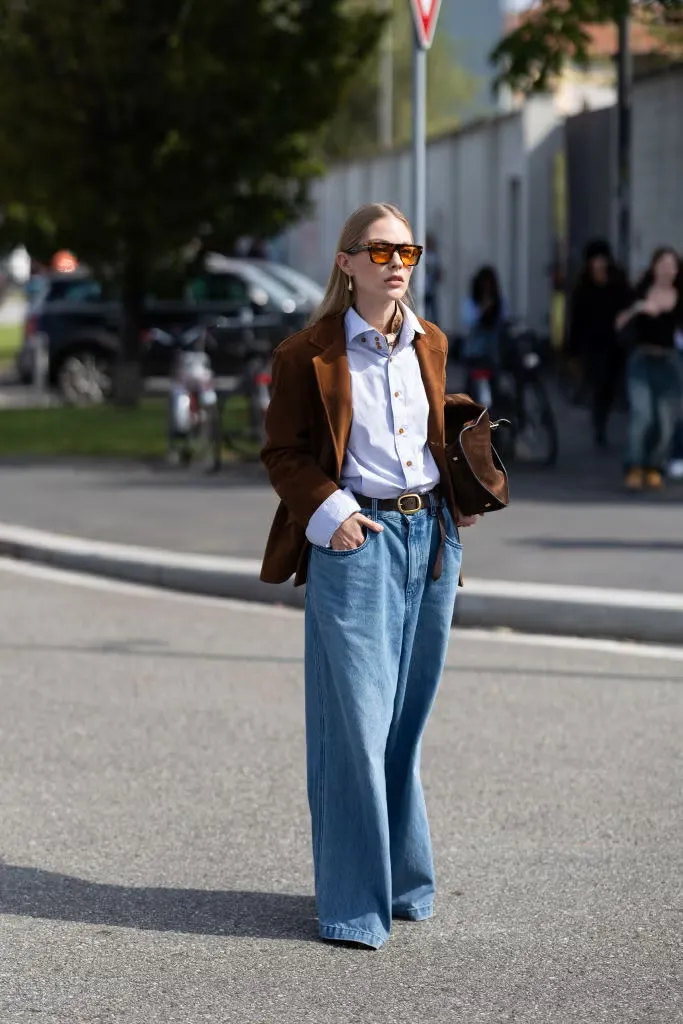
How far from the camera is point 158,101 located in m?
20.5

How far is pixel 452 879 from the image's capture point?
5.76 meters

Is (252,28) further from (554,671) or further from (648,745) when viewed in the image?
(648,745)

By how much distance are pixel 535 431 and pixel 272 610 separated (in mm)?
6267

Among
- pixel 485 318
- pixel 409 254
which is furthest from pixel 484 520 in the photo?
pixel 409 254

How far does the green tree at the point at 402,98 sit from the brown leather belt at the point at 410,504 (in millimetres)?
63930

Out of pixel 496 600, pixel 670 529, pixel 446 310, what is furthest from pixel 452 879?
pixel 446 310

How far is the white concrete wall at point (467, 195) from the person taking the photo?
29.2 metres

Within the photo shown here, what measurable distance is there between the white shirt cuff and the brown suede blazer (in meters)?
0.02

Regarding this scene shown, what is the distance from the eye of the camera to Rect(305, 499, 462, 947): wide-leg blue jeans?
16.5 feet

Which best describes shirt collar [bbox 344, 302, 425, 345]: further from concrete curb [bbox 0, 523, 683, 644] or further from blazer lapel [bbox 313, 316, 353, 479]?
concrete curb [bbox 0, 523, 683, 644]

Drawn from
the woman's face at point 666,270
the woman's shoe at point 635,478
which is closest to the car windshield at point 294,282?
the woman's shoe at point 635,478

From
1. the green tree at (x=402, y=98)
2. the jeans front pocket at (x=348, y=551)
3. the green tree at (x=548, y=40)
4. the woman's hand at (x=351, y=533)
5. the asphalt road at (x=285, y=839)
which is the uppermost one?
the green tree at (x=402, y=98)

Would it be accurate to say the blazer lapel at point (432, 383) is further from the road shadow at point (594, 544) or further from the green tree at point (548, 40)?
the green tree at point (548, 40)

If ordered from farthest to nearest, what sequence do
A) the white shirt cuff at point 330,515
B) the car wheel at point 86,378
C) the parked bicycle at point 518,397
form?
the car wheel at point 86,378
the parked bicycle at point 518,397
the white shirt cuff at point 330,515
